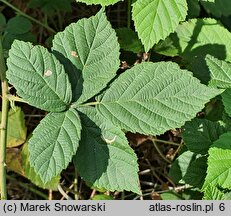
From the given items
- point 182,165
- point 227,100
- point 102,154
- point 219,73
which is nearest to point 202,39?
point 219,73

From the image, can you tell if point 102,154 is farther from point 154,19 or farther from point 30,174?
point 30,174

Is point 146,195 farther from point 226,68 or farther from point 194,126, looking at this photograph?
point 226,68

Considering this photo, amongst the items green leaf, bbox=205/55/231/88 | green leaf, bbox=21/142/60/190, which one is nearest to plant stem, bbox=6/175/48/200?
green leaf, bbox=21/142/60/190

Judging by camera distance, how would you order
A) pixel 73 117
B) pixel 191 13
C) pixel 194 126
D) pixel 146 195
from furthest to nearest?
pixel 146 195
pixel 191 13
pixel 194 126
pixel 73 117

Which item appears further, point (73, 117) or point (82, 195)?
point (82, 195)

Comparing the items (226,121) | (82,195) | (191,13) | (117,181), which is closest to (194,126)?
(226,121)

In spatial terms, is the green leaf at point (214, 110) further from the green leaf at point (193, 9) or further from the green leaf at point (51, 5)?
the green leaf at point (51, 5)

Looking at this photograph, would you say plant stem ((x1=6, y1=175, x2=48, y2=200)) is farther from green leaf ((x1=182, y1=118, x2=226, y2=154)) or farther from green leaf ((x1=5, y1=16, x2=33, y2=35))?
green leaf ((x1=182, y1=118, x2=226, y2=154))

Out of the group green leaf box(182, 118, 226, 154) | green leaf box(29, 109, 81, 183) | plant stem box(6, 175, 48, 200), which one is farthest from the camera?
plant stem box(6, 175, 48, 200)
